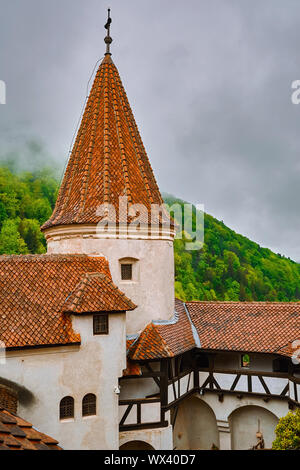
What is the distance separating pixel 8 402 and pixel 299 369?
10.6 metres

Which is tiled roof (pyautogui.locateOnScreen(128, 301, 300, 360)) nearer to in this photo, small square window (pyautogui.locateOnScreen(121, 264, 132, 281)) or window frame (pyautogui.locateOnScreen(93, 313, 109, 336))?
window frame (pyautogui.locateOnScreen(93, 313, 109, 336))

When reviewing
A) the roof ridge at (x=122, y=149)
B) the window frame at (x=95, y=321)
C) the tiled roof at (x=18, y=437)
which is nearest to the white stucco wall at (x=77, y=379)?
the window frame at (x=95, y=321)

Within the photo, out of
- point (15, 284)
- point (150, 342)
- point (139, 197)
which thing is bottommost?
point (150, 342)

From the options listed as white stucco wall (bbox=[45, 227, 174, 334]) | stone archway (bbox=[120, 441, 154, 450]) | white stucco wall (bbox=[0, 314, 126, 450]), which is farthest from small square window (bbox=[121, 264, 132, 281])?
stone archway (bbox=[120, 441, 154, 450])

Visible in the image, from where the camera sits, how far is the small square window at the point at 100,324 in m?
13.4

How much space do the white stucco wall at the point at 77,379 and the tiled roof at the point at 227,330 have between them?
1.40m

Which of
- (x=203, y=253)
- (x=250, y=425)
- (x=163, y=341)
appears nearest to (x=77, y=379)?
(x=163, y=341)

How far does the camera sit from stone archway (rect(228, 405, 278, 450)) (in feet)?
Result: 57.0

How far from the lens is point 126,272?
16281 millimetres

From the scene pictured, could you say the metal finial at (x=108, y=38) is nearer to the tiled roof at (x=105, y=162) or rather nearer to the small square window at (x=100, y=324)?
the tiled roof at (x=105, y=162)

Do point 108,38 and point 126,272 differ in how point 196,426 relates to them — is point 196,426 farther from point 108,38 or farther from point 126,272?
point 108,38
